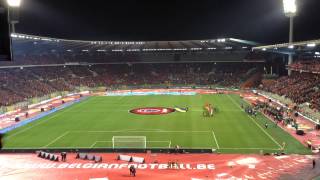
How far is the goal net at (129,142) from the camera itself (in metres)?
35.3

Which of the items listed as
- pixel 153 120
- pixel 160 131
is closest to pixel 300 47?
pixel 153 120

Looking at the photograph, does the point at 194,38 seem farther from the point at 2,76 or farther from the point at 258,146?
the point at 258,146

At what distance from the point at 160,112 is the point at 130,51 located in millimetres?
67090

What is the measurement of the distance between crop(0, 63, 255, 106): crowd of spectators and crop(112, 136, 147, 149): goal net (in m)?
42.3

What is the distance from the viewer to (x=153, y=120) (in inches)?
1969

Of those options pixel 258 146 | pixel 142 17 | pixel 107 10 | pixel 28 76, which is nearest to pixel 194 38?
pixel 142 17

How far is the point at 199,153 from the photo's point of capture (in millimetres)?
32938

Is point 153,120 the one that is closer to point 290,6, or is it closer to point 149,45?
point 290,6

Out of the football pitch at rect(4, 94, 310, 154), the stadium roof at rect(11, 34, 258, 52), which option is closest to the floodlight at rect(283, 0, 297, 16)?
the stadium roof at rect(11, 34, 258, 52)

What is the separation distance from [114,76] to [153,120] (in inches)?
2653

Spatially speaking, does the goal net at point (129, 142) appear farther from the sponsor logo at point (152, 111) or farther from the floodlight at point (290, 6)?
the floodlight at point (290, 6)

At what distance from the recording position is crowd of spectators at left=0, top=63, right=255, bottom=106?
269ft

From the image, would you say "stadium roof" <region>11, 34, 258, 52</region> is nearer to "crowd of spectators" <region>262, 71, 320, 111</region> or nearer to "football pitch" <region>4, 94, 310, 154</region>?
"crowd of spectators" <region>262, 71, 320, 111</region>

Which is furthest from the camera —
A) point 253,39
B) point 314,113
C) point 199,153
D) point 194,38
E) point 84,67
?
point 84,67
